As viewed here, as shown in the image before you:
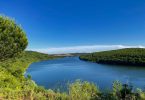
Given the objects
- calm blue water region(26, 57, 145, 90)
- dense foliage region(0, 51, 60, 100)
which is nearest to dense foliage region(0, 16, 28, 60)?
dense foliage region(0, 51, 60, 100)

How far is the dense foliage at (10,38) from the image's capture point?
26.6 metres

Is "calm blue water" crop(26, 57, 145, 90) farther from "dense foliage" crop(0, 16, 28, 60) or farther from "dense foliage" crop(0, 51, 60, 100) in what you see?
"dense foliage" crop(0, 16, 28, 60)

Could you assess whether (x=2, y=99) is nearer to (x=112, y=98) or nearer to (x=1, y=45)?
(x=112, y=98)

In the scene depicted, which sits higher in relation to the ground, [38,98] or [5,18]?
[5,18]

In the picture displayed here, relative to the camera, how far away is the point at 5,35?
87.4 ft

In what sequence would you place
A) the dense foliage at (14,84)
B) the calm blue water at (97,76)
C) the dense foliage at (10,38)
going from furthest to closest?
the calm blue water at (97,76), the dense foliage at (10,38), the dense foliage at (14,84)

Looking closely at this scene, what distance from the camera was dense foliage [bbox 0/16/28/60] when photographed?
26609 millimetres

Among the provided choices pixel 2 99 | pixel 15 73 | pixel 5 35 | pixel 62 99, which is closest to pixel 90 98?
pixel 62 99

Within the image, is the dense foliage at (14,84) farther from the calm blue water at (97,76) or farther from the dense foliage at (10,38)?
the calm blue water at (97,76)

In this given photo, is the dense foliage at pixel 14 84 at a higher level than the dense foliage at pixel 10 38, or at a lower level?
lower

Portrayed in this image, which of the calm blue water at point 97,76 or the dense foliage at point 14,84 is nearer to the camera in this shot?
the dense foliage at point 14,84

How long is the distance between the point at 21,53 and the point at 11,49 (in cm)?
205

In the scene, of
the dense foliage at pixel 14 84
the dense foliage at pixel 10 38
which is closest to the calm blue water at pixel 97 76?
the dense foliage at pixel 14 84

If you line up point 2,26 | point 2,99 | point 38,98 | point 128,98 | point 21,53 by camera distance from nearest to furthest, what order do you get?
point 128,98 → point 38,98 → point 2,99 → point 2,26 → point 21,53
